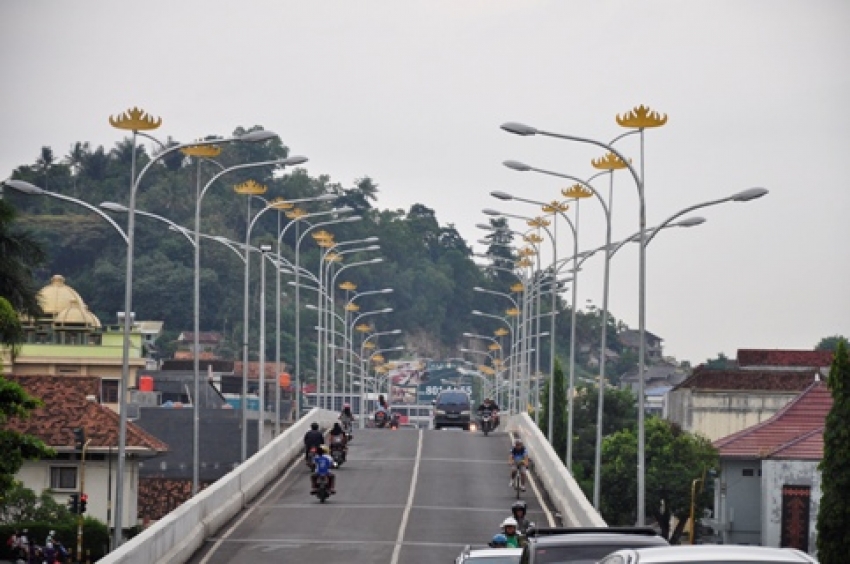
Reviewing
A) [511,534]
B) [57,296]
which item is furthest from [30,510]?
[57,296]

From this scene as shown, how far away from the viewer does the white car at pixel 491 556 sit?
24.9 meters

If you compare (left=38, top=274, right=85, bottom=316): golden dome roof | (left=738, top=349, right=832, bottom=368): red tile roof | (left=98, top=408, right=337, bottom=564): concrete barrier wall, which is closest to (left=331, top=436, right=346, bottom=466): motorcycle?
(left=98, top=408, right=337, bottom=564): concrete barrier wall

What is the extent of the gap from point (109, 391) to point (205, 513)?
5767cm

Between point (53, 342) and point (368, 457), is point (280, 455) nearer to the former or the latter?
point (368, 457)

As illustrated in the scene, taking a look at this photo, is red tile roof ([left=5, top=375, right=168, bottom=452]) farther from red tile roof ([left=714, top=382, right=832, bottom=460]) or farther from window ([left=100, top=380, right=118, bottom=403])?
red tile roof ([left=714, top=382, right=832, bottom=460])

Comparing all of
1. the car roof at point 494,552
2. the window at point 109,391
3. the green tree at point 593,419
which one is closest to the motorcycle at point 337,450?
the car roof at point 494,552

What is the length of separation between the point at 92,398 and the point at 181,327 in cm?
10837

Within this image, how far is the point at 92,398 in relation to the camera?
7475 centimetres

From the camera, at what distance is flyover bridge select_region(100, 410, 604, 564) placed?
3678cm

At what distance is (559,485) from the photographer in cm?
4722

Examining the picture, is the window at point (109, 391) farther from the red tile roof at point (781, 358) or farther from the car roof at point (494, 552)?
the car roof at point (494, 552)

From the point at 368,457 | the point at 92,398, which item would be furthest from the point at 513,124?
the point at 92,398

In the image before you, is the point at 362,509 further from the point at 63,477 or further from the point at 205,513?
the point at 63,477

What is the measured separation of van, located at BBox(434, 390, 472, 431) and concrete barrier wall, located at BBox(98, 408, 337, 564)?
3485 cm
